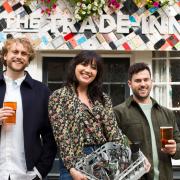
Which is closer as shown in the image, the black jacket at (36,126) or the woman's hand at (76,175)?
the woman's hand at (76,175)

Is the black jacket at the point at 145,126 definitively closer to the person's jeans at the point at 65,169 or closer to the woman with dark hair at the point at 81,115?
the woman with dark hair at the point at 81,115

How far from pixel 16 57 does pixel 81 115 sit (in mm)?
635

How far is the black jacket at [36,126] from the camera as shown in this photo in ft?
10.8

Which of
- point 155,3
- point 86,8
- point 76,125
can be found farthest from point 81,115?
point 155,3

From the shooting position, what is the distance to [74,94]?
3.22m

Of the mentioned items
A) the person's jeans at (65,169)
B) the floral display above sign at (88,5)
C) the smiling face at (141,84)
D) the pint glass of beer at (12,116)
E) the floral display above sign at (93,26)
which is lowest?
the person's jeans at (65,169)

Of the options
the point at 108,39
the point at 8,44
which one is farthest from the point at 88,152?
the point at 108,39

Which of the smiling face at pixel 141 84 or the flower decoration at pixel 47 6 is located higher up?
the flower decoration at pixel 47 6

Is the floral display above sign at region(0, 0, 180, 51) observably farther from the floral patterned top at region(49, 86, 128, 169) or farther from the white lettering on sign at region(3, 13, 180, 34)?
the floral patterned top at region(49, 86, 128, 169)

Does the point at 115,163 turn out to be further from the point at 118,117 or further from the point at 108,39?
the point at 108,39

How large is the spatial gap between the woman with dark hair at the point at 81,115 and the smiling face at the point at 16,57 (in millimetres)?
336

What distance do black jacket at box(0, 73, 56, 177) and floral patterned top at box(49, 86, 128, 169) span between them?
226mm

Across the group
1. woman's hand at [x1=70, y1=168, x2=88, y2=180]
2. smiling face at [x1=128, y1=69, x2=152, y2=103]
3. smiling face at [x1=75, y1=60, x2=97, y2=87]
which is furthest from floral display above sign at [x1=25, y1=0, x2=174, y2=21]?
woman's hand at [x1=70, y1=168, x2=88, y2=180]

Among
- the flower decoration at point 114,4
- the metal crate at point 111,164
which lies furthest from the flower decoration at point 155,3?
the metal crate at point 111,164
